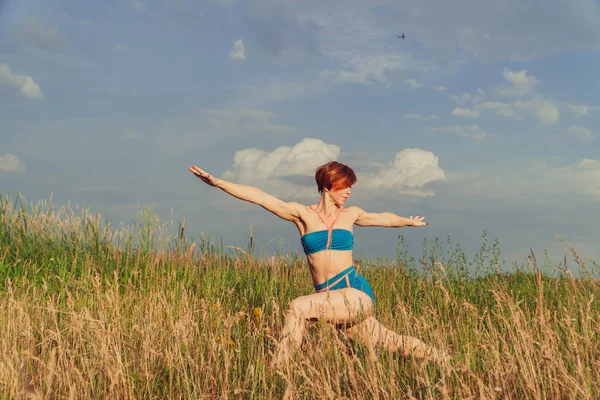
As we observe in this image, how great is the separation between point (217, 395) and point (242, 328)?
1.93m

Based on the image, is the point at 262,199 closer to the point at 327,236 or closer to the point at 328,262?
the point at 327,236

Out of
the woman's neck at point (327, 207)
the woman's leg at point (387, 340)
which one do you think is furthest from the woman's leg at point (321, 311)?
the woman's neck at point (327, 207)

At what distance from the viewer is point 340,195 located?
17.4ft

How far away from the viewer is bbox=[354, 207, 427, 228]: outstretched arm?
5.72 meters

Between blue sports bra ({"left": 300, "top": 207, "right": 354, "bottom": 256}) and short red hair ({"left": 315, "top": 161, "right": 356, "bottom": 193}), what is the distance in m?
0.35

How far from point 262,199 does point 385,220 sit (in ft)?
4.95

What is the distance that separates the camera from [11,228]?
10.3 m

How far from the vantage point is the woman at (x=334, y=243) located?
4.80m

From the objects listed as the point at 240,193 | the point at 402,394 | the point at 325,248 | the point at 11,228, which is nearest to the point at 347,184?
the point at 325,248

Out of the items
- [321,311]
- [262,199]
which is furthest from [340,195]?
[321,311]

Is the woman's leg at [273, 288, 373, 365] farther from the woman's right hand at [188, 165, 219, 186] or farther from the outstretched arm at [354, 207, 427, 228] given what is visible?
the woman's right hand at [188, 165, 219, 186]

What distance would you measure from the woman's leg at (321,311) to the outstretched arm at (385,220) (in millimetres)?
1051

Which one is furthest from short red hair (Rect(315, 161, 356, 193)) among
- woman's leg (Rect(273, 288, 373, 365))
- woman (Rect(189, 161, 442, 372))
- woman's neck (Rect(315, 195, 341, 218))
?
woman's leg (Rect(273, 288, 373, 365))

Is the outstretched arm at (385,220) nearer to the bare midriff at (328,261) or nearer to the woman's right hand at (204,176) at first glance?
the bare midriff at (328,261)
